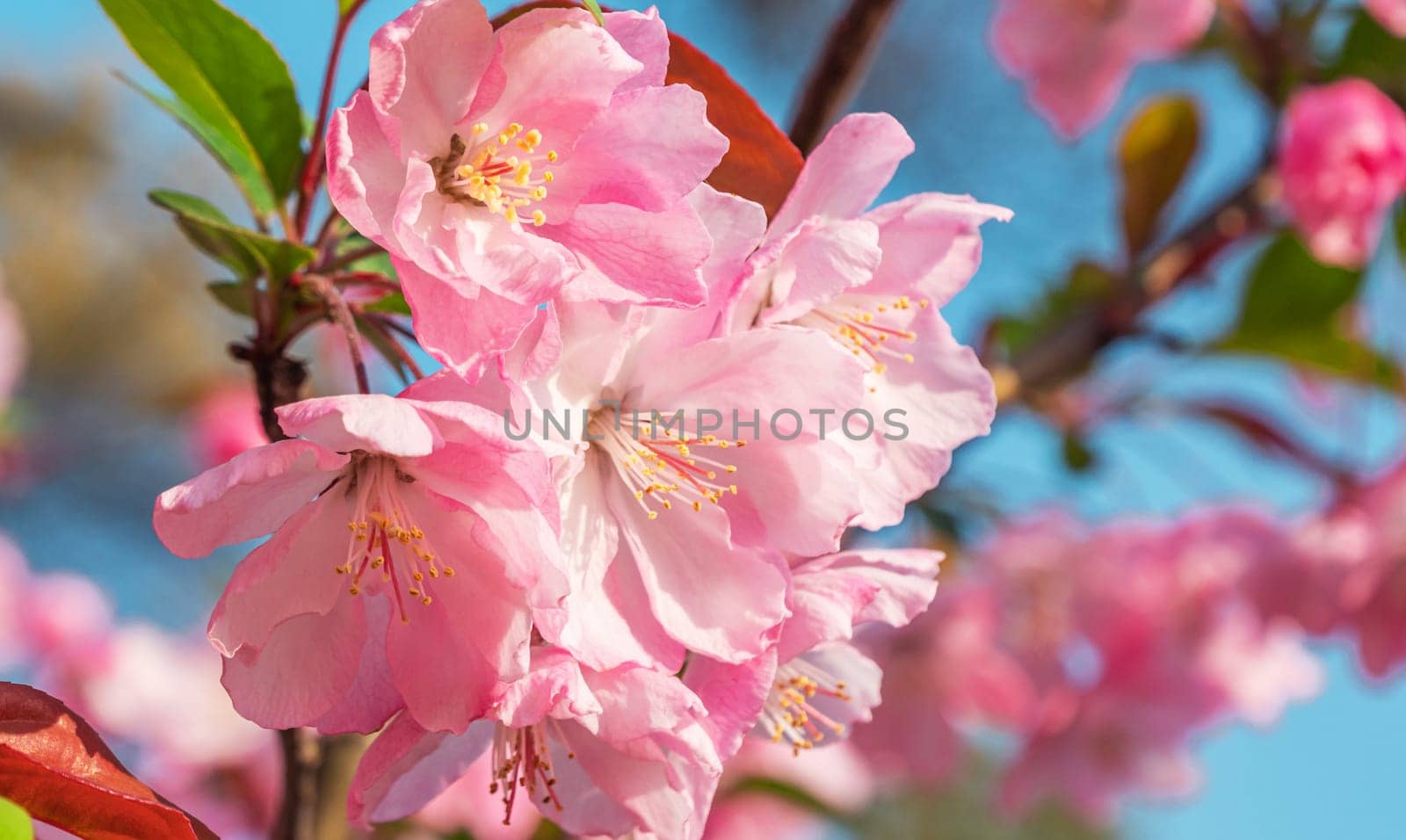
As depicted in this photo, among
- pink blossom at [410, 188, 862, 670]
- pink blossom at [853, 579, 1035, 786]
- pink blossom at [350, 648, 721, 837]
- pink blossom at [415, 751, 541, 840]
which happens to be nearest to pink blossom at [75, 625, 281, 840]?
pink blossom at [415, 751, 541, 840]

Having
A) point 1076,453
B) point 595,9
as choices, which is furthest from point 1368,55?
point 595,9

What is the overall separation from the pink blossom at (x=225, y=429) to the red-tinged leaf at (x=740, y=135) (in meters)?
1.12

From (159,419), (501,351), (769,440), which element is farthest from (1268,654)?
(159,419)

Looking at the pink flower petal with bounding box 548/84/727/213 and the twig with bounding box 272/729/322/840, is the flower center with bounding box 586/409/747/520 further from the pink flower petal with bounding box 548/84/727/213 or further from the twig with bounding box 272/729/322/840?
the twig with bounding box 272/729/322/840

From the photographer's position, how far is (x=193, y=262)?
592cm

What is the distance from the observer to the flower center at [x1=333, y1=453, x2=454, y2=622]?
468 mm

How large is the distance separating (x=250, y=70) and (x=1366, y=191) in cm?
102

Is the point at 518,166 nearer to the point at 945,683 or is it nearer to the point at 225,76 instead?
the point at 225,76

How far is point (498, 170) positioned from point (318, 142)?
0.11 metres

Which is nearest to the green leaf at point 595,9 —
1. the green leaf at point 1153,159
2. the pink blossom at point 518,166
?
the pink blossom at point 518,166

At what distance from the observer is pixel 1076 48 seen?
1.34 m

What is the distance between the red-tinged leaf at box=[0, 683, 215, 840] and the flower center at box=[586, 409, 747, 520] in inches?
8.7

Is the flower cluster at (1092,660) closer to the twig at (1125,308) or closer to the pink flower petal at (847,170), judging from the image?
the twig at (1125,308)

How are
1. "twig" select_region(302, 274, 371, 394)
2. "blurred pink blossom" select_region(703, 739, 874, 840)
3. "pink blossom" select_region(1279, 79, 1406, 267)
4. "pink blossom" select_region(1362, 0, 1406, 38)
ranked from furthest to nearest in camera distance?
1. "blurred pink blossom" select_region(703, 739, 874, 840)
2. "pink blossom" select_region(1362, 0, 1406, 38)
3. "pink blossom" select_region(1279, 79, 1406, 267)
4. "twig" select_region(302, 274, 371, 394)
